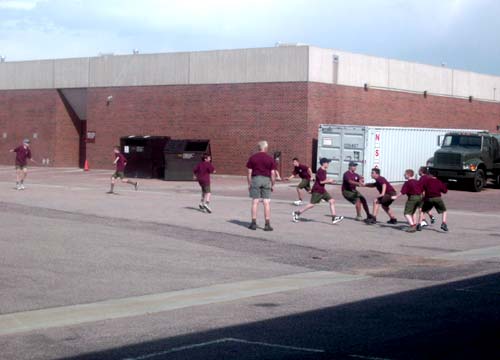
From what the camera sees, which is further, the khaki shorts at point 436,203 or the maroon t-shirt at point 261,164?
the khaki shorts at point 436,203

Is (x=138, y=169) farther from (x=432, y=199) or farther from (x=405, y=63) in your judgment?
(x=432, y=199)

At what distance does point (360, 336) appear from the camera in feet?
30.3

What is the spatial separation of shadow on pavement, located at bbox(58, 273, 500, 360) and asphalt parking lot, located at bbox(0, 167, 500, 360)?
0.02 meters

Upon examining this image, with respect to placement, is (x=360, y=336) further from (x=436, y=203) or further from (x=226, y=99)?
(x=226, y=99)

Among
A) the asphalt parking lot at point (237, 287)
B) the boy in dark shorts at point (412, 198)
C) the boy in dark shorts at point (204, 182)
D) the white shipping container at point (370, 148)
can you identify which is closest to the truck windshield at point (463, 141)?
the white shipping container at point (370, 148)

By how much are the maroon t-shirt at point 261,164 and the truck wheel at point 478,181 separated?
1906 cm

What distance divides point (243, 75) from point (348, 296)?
32.4 m

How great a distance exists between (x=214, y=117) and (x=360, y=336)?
36132mm

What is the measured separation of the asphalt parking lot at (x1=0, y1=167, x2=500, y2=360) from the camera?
8.93m

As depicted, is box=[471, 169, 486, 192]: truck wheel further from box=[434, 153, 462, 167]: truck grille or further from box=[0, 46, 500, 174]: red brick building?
box=[0, 46, 500, 174]: red brick building

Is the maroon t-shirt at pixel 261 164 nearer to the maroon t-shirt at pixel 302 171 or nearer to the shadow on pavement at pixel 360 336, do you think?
the maroon t-shirt at pixel 302 171

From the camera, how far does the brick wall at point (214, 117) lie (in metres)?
42.4

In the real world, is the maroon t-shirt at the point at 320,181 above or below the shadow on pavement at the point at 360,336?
above

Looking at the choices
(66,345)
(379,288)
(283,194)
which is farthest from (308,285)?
(283,194)
